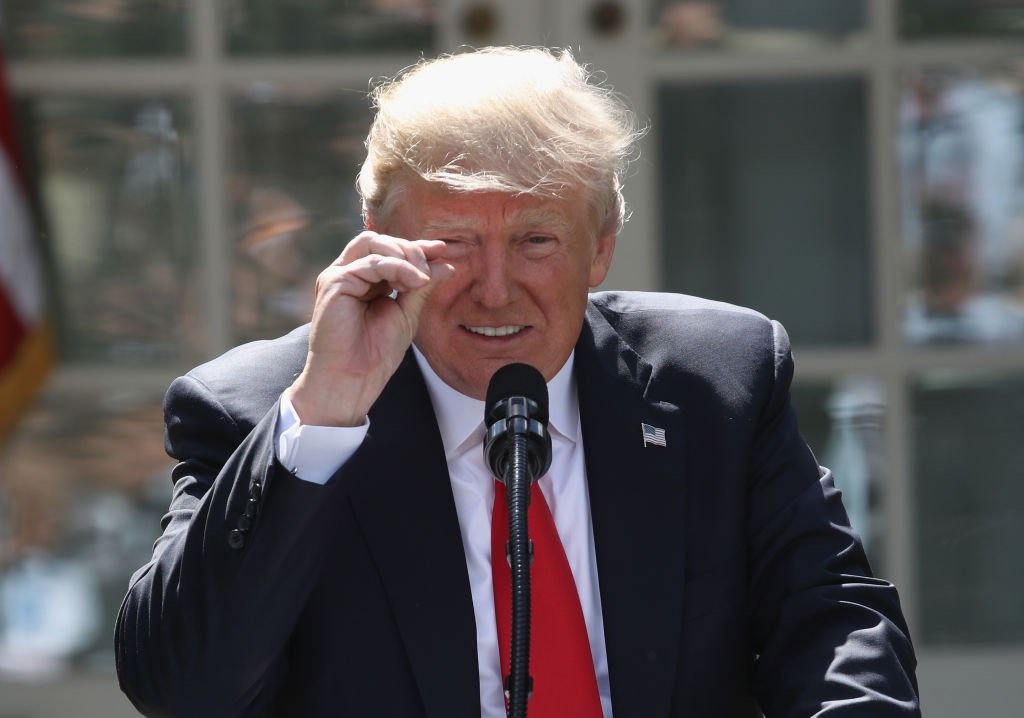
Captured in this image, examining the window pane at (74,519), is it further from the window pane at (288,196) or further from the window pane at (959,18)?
the window pane at (959,18)

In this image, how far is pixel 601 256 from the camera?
2186 mm

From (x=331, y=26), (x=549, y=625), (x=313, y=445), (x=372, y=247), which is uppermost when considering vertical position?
(x=331, y=26)

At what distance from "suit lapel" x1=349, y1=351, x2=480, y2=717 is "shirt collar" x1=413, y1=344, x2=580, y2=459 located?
0.10 feet

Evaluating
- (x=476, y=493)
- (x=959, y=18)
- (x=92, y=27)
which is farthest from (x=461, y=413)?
(x=959, y=18)

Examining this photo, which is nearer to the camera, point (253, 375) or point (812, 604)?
point (812, 604)

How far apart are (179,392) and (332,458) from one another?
0.33m

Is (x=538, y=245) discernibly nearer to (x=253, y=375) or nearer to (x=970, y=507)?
(x=253, y=375)

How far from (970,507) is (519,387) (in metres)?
2.23

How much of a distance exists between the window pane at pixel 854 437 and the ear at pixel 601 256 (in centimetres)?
148

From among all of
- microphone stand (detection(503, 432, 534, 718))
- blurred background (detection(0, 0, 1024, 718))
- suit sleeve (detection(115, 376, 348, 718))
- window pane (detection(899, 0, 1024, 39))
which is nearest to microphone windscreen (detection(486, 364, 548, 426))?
microphone stand (detection(503, 432, 534, 718))

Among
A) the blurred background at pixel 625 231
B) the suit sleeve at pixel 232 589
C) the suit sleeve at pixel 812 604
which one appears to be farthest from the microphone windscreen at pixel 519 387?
the blurred background at pixel 625 231

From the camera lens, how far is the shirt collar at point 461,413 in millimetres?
2119

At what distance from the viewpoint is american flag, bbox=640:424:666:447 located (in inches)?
83.4

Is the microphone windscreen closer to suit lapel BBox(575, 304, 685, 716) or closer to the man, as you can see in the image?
the man
